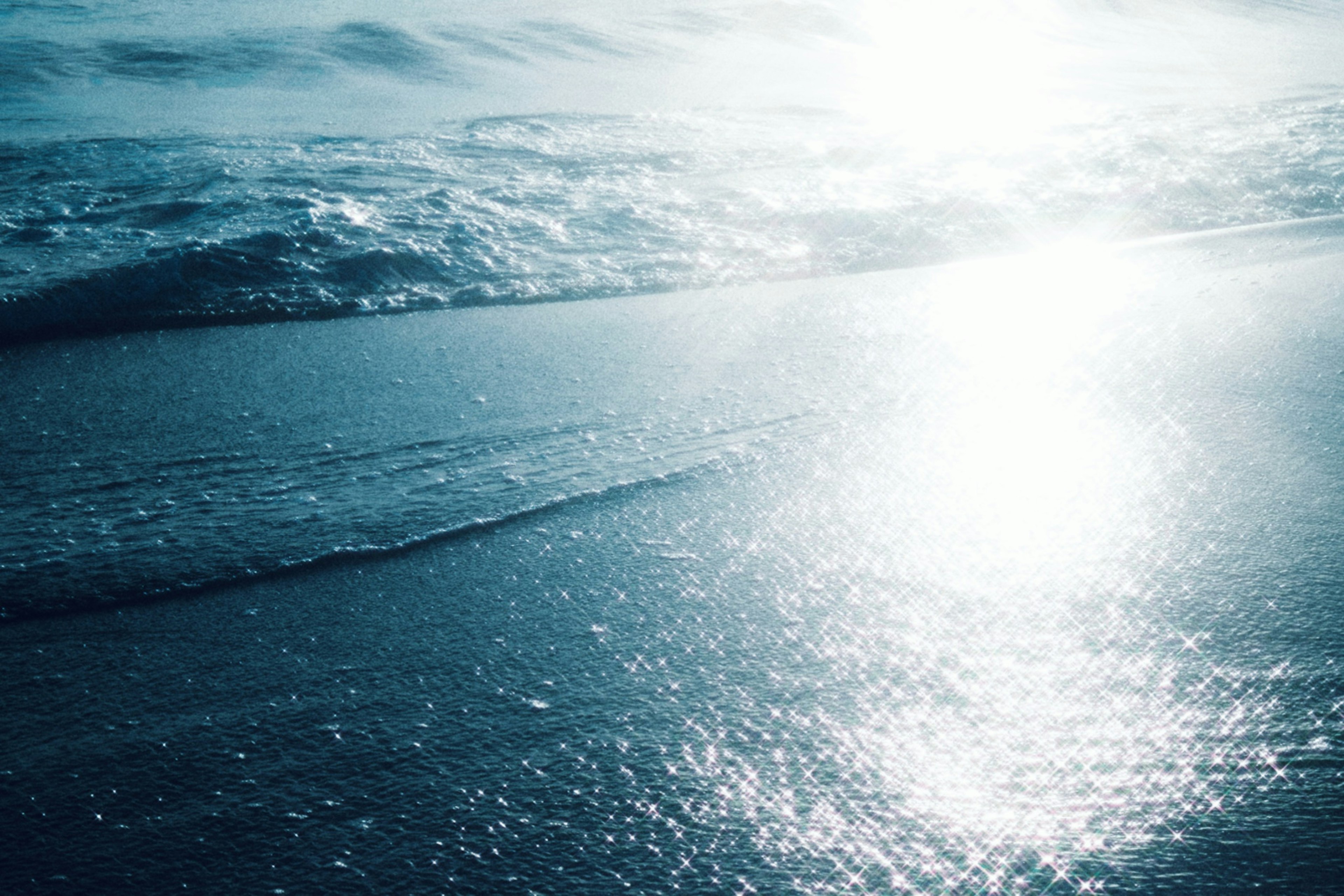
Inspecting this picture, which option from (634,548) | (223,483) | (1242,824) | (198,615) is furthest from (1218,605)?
(223,483)

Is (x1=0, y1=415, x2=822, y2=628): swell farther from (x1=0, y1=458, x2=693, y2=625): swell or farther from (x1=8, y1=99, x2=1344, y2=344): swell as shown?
(x1=8, y1=99, x2=1344, y2=344): swell

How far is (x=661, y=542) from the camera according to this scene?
5.79 ft

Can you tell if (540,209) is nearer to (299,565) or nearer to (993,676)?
(299,565)

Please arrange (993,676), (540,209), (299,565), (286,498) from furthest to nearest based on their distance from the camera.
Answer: (540,209), (286,498), (299,565), (993,676)

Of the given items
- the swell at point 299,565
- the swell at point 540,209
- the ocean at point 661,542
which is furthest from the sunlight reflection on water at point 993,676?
the swell at point 540,209

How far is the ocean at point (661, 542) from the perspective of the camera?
1.14 metres

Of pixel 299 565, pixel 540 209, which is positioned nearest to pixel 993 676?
pixel 299 565

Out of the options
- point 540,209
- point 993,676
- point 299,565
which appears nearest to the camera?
point 993,676

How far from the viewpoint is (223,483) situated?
1.95m

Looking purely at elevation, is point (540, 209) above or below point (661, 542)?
above

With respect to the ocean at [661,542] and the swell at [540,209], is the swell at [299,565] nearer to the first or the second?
the ocean at [661,542]

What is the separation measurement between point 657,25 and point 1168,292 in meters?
9.54

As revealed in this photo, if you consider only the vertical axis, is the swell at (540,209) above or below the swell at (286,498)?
above

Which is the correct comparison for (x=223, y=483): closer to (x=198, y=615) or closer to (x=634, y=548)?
(x=198, y=615)
